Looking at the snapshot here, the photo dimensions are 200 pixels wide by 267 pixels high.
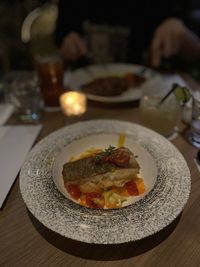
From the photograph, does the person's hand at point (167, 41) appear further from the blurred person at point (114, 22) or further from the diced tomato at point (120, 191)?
the diced tomato at point (120, 191)

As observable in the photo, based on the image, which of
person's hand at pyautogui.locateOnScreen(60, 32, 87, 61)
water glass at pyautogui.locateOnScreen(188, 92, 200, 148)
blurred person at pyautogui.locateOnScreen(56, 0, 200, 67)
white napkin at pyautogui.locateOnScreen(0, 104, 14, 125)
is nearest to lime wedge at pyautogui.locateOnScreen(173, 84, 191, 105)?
water glass at pyautogui.locateOnScreen(188, 92, 200, 148)

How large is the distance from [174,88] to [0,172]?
640 mm

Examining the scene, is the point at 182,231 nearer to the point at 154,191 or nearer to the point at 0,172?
the point at 154,191

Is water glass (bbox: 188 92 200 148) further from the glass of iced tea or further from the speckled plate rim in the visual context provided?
the glass of iced tea

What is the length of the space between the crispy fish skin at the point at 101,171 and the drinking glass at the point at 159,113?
27cm

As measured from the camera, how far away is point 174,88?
0.99 m

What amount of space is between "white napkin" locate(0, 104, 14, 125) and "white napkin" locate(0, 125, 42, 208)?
79 mm

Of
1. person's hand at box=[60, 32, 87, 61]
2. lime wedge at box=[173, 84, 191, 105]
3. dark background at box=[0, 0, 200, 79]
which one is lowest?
dark background at box=[0, 0, 200, 79]

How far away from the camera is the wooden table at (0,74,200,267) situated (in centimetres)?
64

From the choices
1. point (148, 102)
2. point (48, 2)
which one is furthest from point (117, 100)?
point (48, 2)

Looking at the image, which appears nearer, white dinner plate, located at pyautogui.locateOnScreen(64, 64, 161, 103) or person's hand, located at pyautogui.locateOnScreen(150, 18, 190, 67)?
white dinner plate, located at pyautogui.locateOnScreen(64, 64, 161, 103)

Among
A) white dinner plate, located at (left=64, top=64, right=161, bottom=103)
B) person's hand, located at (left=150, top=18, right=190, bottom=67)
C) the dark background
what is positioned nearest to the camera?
white dinner plate, located at (left=64, top=64, right=161, bottom=103)

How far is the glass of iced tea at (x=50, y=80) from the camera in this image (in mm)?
1260

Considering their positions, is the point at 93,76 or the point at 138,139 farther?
the point at 93,76
